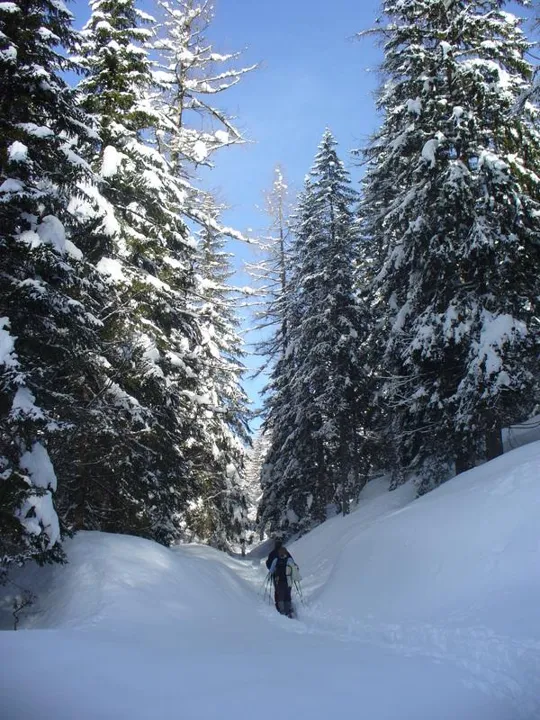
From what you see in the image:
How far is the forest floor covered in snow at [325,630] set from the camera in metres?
4.06

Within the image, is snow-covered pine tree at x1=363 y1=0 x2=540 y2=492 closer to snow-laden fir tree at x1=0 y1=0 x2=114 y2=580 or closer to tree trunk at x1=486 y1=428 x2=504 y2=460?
tree trunk at x1=486 y1=428 x2=504 y2=460

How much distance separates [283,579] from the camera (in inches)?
444

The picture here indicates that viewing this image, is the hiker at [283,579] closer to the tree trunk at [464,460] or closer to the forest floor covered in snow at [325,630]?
the forest floor covered in snow at [325,630]

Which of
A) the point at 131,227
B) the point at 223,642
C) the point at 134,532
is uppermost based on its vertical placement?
the point at 131,227

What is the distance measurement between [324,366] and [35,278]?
1407cm

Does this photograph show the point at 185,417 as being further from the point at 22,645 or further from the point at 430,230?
the point at 22,645

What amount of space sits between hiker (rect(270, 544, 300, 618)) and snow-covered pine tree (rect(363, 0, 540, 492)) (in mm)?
4356

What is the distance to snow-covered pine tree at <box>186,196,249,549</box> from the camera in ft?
57.9

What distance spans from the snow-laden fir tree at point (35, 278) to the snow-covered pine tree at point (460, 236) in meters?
→ 8.03

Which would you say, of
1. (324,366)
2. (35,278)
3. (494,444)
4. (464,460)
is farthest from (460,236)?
(35,278)

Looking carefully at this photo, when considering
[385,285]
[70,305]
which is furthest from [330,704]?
[385,285]

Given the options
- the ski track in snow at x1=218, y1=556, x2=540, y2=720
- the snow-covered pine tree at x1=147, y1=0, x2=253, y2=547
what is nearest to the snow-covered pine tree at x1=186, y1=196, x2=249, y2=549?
the snow-covered pine tree at x1=147, y1=0, x2=253, y2=547

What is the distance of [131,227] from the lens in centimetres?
1207

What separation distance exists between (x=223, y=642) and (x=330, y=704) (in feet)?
9.07
